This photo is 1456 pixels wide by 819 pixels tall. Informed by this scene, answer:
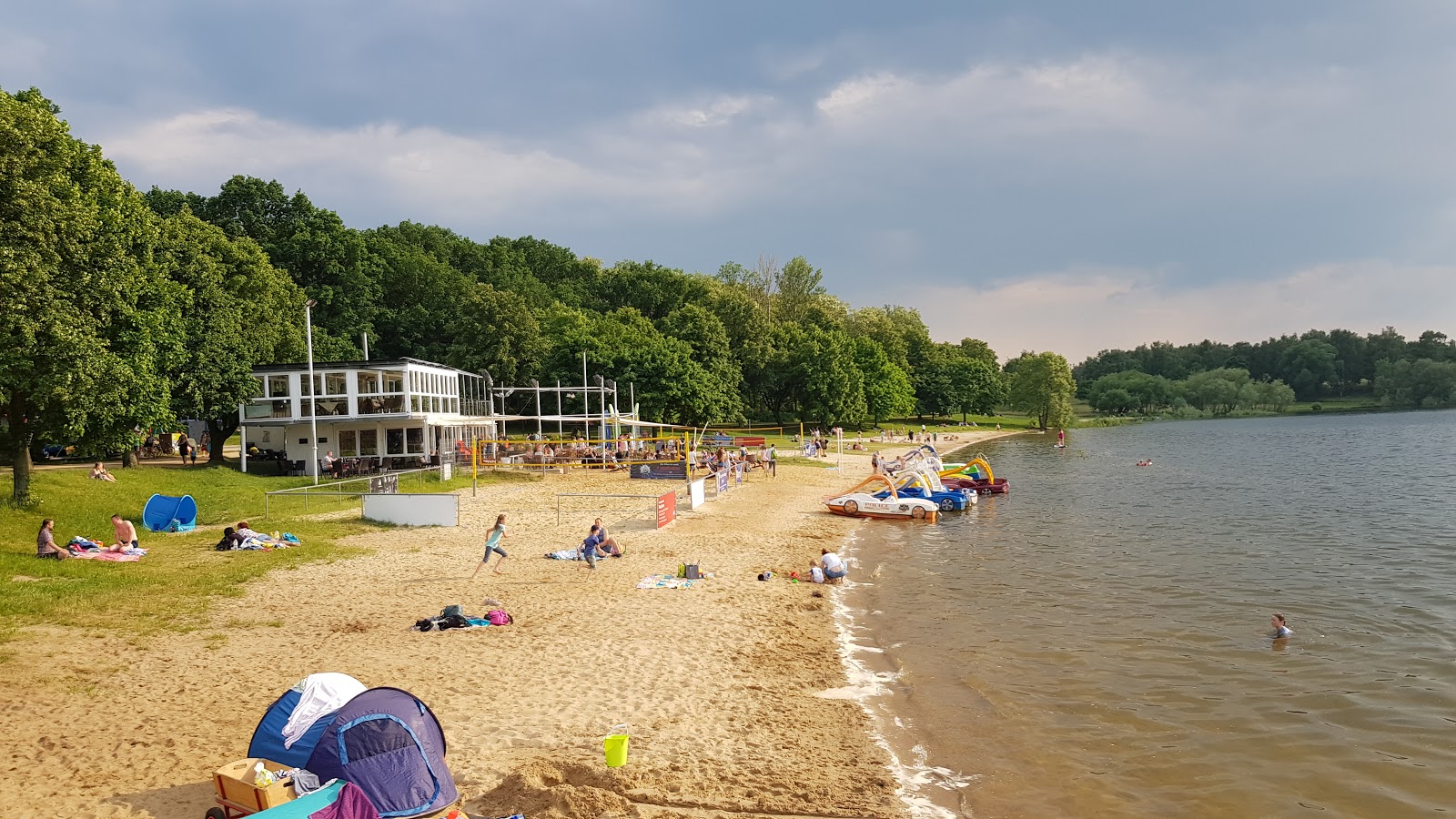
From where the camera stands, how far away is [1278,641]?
16141 mm

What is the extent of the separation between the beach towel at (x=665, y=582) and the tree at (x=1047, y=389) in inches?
4165

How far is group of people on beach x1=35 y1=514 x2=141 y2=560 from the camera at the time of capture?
18672 millimetres

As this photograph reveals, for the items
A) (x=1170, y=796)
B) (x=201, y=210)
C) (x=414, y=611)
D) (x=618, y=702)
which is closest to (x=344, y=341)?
(x=201, y=210)

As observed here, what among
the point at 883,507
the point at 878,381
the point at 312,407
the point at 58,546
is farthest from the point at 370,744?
the point at 878,381

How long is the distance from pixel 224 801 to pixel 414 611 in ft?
27.5

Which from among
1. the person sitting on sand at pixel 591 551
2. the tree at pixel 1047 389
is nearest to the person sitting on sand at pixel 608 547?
the person sitting on sand at pixel 591 551

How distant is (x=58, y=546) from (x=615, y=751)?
58.6ft

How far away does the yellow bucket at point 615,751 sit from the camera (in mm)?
9359

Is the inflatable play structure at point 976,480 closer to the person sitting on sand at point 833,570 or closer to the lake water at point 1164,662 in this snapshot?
the lake water at point 1164,662

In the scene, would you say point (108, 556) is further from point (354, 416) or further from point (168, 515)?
point (354, 416)

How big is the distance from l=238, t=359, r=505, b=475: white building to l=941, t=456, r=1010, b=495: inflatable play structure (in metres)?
25.0

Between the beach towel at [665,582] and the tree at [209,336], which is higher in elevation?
the tree at [209,336]

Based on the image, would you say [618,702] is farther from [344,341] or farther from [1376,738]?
[344,341]

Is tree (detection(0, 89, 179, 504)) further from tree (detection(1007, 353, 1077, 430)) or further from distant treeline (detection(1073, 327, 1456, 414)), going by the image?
distant treeline (detection(1073, 327, 1456, 414))
